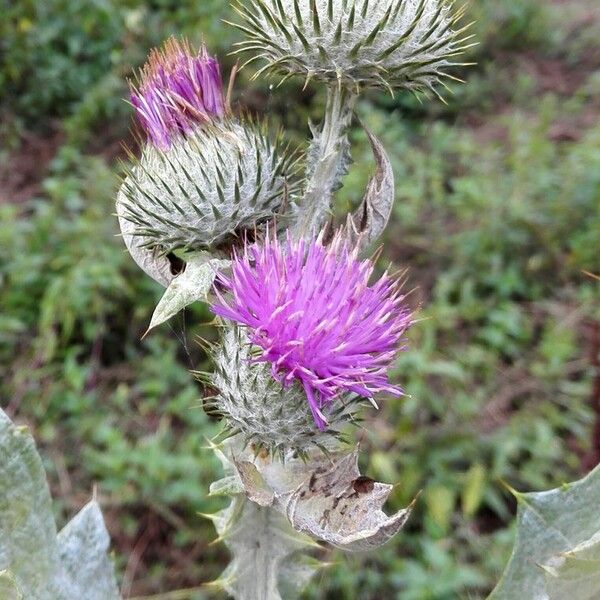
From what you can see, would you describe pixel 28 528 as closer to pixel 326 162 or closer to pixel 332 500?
pixel 332 500

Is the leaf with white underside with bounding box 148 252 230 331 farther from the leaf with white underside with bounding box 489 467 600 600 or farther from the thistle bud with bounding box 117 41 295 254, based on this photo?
the leaf with white underside with bounding box 489 467 600 600

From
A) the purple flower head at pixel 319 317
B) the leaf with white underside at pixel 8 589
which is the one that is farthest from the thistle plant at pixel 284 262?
the leaf with white underside at pixel 8 589

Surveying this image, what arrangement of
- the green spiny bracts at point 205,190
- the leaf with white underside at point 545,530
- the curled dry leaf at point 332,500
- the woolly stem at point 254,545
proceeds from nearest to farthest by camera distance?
the curled dry leaf at point 332,500, the leaf with white underside at point 545,530, the woolly stem at point 254,545, the green spiny bracts at point 205,190

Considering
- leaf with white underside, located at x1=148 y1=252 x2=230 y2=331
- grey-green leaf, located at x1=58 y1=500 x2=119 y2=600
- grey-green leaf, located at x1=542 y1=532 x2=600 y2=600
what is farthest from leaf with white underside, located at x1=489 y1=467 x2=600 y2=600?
grey-green leaf, located at x1=58 y1=500 x2=119 y2=600

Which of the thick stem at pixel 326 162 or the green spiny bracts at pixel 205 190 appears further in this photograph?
the green spiny bracts at pixel 205 190

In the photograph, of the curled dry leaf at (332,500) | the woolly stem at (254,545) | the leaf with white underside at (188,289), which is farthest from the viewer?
the woolly stem at (254,545)

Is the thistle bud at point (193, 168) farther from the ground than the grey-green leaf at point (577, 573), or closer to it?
farther from the ground

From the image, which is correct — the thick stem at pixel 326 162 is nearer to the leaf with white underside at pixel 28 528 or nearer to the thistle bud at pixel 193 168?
the thistle bud at pixel 193 168

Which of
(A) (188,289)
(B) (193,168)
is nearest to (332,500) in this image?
(A) (188,289)
